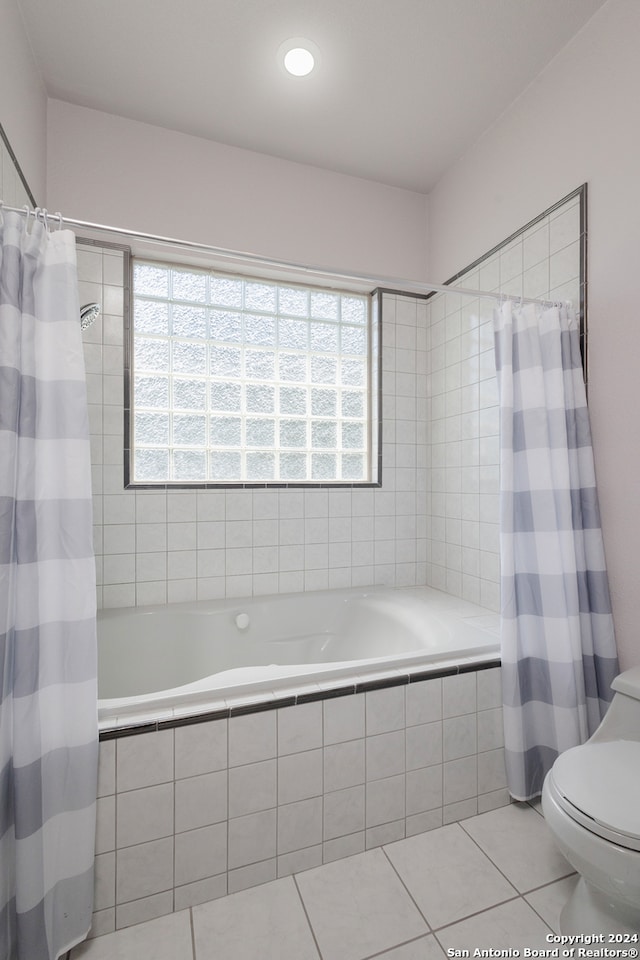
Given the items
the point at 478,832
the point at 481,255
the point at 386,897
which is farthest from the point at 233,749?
the point at 481,255

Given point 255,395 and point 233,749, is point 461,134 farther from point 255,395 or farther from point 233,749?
point 233,749

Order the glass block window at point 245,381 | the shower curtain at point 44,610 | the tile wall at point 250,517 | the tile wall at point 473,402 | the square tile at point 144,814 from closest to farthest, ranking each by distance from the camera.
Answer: the shower curtain at point 44,610
the square tile at point 144,814
the tile wall at point 473,402
the tile wall at point 250,517
the glass block window at point 245,381

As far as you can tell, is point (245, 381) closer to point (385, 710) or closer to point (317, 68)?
point (317, 68)

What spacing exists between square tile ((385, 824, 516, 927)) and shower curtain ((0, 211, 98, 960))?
34.9 inches

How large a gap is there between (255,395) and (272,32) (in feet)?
4.69

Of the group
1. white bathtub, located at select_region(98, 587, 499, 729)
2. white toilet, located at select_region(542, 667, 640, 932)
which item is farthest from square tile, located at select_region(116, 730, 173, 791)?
white toilet, located at select_region(542, 667, 640, 932)

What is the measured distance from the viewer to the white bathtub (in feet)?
5.48

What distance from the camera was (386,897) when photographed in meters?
1.34

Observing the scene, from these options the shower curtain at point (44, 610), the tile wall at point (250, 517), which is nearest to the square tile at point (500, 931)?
the shower curtain at point (44, 610)

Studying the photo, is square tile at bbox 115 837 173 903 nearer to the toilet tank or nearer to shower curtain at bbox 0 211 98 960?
shower curtain at bbox 0 211 98 960

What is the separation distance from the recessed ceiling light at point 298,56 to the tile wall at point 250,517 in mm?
1035

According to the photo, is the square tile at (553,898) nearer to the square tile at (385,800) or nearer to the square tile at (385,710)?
the square tile at (385,800)

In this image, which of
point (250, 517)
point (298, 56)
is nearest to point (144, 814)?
point (250, 517)

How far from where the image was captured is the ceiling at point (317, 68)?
5.47 ft
